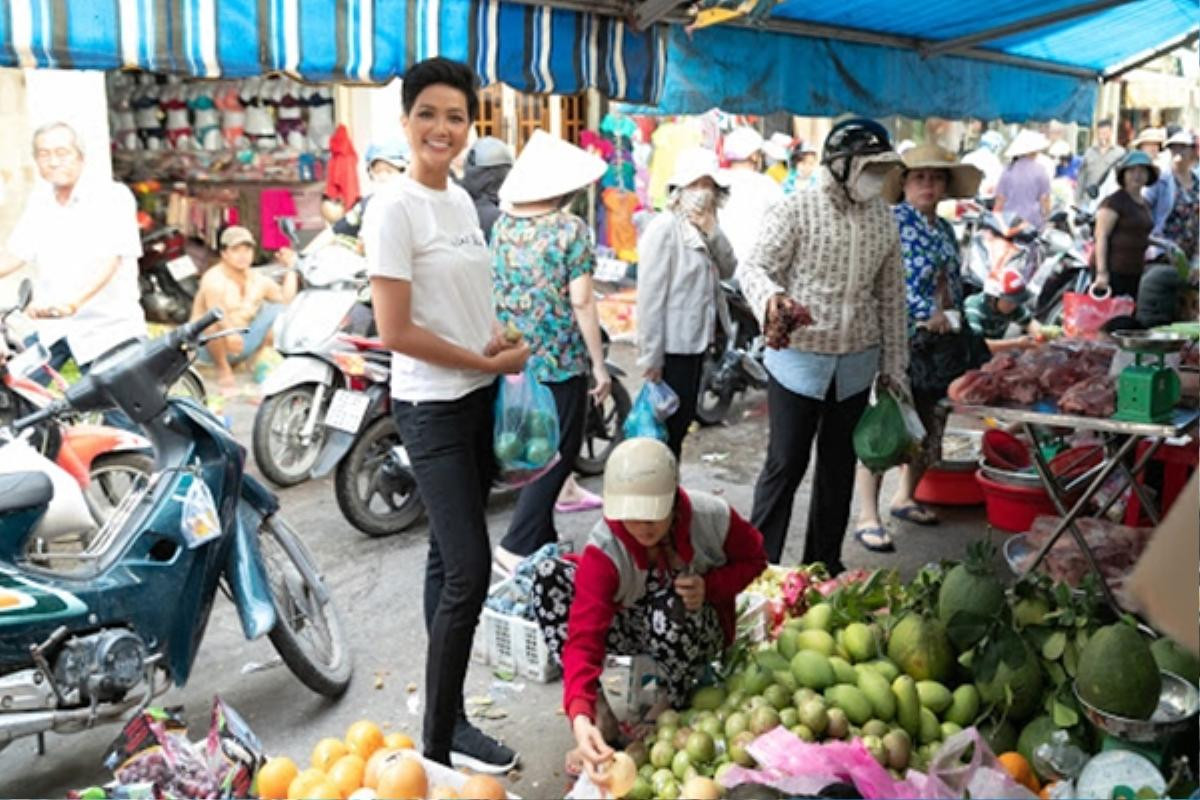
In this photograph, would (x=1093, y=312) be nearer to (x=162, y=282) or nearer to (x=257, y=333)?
(x=257, y=333)

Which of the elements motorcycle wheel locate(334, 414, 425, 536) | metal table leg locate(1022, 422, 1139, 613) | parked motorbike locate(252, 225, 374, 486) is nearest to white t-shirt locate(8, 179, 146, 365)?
parked motorbike locate(252, 225, 374, 486)

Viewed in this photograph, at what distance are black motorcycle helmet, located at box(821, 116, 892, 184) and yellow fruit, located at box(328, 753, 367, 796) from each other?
2662mm

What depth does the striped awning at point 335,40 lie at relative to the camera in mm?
2859

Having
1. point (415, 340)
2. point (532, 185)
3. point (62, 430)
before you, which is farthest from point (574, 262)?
point (62, 430)

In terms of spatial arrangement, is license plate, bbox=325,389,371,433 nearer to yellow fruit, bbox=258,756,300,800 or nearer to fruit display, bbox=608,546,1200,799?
fruit display, bbox=608,546,1200,799

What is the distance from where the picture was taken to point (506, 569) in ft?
16.3

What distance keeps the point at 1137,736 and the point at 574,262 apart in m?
2.82

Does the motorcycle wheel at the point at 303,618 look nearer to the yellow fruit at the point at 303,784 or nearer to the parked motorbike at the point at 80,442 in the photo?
the yellow fruit at the point at 303,784

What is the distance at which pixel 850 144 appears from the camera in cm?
432

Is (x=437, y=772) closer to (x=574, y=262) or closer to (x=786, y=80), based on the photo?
(x=574, y=262)

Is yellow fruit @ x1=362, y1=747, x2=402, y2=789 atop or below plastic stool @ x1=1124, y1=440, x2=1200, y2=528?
below

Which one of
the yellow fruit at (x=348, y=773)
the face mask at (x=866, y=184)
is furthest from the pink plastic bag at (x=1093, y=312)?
the yellow fruit at (x=348, y=773)

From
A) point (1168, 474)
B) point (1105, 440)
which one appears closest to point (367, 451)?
point (1105, 440)

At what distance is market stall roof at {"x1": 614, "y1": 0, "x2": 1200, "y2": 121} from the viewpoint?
15.1ft
